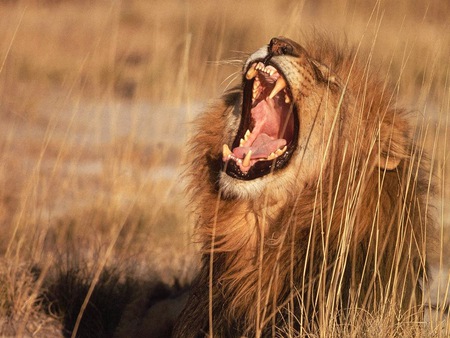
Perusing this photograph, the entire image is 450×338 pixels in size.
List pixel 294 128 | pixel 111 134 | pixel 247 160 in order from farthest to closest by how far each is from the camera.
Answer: pixel 111 134 → pixel 294 128 → pixel 247 160

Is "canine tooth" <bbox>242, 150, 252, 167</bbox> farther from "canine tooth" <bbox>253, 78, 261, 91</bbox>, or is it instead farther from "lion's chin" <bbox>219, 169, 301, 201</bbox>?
"canine tooth" <bbox>253, 78, 261, 91</bbox>

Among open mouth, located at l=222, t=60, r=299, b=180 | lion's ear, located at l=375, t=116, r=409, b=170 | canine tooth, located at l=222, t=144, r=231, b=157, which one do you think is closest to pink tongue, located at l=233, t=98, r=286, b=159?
open mouth, located at l=222, t=60, r=299, b=180

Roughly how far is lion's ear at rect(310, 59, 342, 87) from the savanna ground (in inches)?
9.4

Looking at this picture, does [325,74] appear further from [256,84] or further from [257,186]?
[257,186]

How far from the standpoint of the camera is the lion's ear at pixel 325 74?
14.4 ft

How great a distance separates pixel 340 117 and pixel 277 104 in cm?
33

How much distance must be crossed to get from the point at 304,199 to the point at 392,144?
429 millimetres

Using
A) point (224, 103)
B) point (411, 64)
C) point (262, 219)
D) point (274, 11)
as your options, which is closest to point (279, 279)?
point (262, 219)

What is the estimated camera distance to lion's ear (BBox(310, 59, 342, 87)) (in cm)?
438

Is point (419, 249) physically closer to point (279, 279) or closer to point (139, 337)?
point (279, 279)

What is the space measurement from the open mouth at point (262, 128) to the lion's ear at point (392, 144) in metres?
0.35

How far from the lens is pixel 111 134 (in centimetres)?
854

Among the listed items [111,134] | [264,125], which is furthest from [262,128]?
[111,134]

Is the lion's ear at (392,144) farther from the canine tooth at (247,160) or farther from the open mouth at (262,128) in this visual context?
the canine tooth at (247,160)
